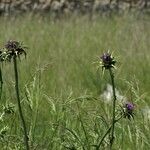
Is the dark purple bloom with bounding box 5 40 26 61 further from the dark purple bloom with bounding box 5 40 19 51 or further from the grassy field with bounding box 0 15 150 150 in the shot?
the grassy field with bounding box 0 15 150 150

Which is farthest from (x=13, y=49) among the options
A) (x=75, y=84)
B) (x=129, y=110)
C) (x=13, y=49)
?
(x=75, y=84)

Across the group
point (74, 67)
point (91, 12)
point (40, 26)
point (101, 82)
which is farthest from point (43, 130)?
point (91, 12)

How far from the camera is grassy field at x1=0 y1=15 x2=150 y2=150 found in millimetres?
2855

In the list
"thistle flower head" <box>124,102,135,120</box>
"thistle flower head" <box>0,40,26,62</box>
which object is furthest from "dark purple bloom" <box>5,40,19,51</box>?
"thistle flower head" <box>124,102,135,120</box>

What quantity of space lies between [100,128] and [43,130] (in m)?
0.45

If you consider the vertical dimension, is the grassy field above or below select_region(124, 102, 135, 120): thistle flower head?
above

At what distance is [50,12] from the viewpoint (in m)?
14.4

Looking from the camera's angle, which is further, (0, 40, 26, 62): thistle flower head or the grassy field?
the grassy field

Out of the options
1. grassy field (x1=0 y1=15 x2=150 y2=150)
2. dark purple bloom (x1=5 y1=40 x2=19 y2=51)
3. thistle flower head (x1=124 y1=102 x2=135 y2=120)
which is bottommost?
thistle flower head (x1=124 y1=102 x2=135 y2=120)

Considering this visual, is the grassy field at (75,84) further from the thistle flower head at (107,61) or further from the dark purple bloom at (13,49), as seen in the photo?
the dark purple bloom at (13,49)

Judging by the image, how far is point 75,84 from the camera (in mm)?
6078

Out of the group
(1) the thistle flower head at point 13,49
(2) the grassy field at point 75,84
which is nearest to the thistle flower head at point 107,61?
(2) the grassy field at point 75,84

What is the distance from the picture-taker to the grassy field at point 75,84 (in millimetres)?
2855

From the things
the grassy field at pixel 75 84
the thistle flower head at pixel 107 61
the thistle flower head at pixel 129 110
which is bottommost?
the thistle flower head at pixel 129 110
